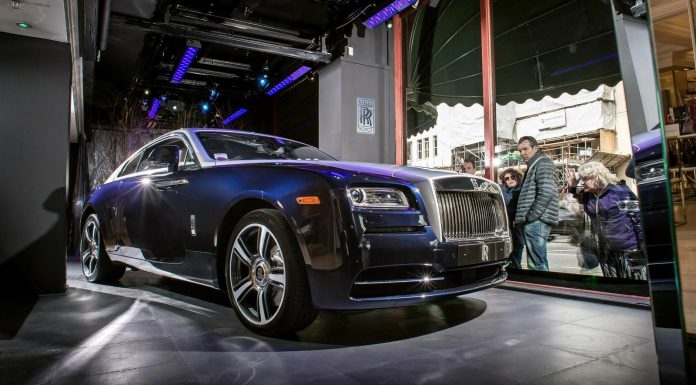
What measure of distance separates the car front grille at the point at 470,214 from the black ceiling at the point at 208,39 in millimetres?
4236

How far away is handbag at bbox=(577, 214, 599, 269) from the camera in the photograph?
178 inches

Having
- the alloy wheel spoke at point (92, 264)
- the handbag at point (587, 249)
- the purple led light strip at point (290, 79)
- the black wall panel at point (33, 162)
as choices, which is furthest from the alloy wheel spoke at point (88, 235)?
the purple led light strip at point (290, 79)

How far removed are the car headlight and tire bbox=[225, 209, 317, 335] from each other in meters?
0.43

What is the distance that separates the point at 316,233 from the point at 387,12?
4895 millimetres

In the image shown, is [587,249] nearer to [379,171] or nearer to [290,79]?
[379,171]

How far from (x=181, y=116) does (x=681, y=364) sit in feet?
38.6

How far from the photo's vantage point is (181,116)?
452 inches

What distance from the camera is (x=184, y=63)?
8.96m

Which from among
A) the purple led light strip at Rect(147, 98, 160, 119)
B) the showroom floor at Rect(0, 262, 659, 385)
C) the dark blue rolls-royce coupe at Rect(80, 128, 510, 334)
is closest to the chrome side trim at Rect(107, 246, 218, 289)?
the dark blue rolls-royce coupe at Rect(80, 128, 510, 334)

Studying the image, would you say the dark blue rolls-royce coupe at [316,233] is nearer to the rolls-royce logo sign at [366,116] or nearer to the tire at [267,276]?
the tire at [267,276]

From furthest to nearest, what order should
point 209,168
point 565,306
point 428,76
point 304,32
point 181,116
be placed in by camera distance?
point 181,116 < point 304,32 < point 428,76 < point 565,306 < point 209,168

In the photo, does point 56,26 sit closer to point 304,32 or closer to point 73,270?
point 73,270

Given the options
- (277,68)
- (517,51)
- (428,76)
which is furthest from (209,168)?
(277,68)

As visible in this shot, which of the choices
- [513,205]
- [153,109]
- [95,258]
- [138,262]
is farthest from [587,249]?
[153,109]
